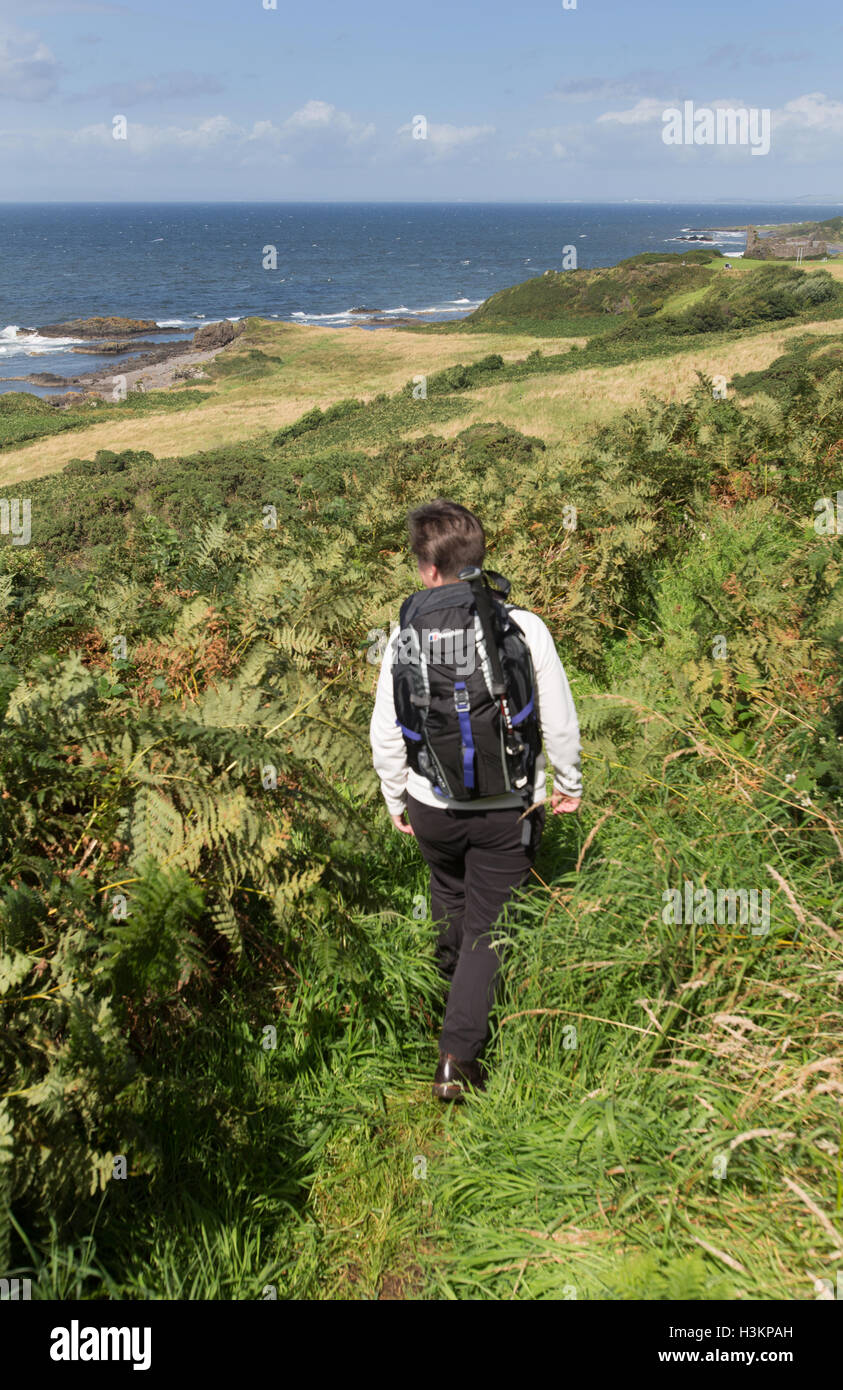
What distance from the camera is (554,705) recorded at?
113 inches

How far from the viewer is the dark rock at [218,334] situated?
59469 millimetres

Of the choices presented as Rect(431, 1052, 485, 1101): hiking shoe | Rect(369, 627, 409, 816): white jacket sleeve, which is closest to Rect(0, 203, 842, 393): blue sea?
Rect(369, 627, 409, 816): white jacket sleeve

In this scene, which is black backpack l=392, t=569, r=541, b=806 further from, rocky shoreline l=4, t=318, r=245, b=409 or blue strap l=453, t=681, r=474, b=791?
rocky shoreline l=4, t=318, r=245, b=409

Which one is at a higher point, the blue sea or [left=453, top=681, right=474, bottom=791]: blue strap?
the blue sea

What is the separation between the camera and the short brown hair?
2850 millimetres

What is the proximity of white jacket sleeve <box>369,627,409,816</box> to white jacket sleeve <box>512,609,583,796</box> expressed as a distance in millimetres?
469

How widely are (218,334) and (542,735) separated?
213ft

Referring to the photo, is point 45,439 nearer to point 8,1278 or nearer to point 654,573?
point 654,573

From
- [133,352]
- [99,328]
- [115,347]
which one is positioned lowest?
[133,352]
